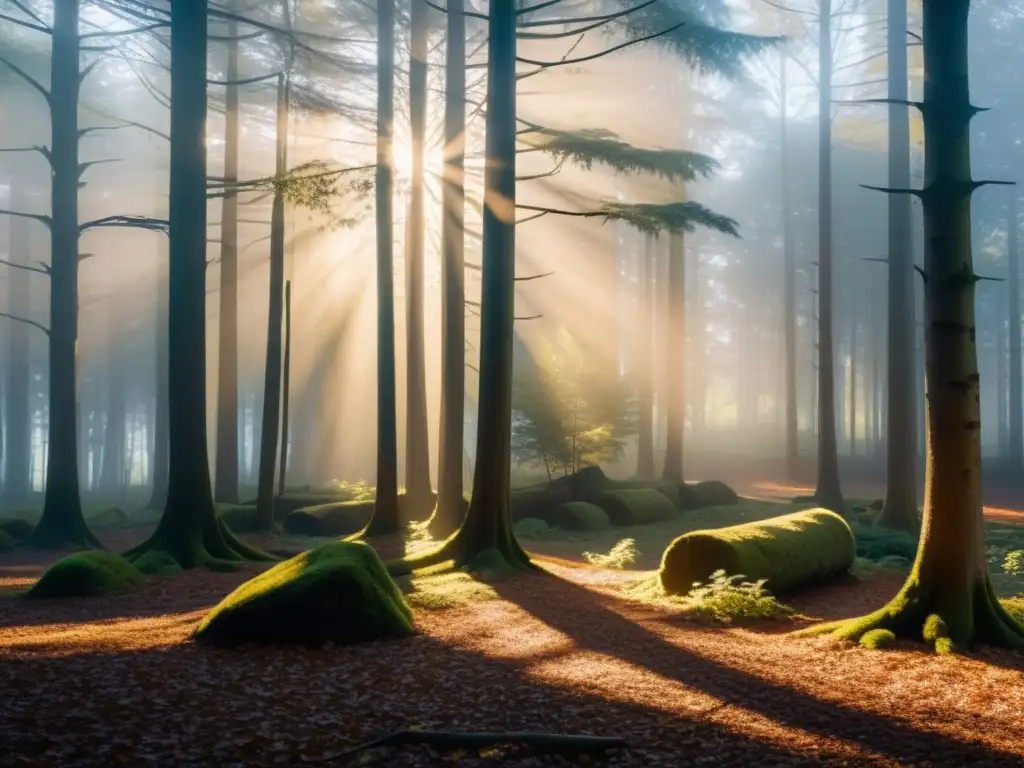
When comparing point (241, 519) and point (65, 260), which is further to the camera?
point (241, 519)

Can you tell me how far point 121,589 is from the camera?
1117 centimetres

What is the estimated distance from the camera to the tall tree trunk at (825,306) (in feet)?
71.9

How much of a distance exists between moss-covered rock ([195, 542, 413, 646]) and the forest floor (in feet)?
0.67

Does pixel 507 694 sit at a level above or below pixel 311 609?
below

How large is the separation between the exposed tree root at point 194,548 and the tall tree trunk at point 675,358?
14308 millimetres

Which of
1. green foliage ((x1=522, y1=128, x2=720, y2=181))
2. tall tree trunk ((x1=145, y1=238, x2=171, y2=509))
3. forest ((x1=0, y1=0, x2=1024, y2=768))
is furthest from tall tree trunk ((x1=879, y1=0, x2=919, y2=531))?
tall tree trunk ((x1=145, y1=238, x2=171, y2=509))

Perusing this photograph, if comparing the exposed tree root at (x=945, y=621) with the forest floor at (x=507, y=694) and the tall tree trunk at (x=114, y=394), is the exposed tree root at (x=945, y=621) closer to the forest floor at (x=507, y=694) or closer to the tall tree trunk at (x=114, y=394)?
the forest floor at (x=507, y=694)

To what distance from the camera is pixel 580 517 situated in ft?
64.7

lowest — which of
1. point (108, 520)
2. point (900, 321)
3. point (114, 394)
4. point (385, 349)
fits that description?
point (108, 520)

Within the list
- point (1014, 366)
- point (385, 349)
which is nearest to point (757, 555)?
point (385, 349)

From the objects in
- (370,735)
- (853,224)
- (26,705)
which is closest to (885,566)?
(370,735)

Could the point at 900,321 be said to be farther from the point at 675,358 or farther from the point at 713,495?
the point at 675,358

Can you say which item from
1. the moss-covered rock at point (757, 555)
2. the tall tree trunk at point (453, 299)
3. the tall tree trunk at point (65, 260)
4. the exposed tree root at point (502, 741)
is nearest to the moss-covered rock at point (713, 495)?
the tall tree trunk at point (453, 299)

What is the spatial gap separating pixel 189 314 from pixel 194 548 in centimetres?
366
